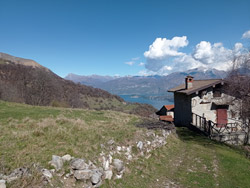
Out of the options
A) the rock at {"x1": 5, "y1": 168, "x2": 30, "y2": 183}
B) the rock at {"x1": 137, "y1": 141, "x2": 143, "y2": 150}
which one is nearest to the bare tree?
the rock at {"x1": 137, "y1": 141, "x2": 143, "y2": 150}

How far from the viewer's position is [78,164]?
5.52 meters

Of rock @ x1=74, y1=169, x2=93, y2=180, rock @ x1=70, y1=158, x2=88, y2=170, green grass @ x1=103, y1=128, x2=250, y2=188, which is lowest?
green grass @ x1=103, y1=128, x2=250, y2=188

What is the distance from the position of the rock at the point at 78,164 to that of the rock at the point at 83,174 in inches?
5.8

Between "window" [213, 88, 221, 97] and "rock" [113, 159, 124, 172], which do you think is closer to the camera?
"rock" [113, 159, 124, 172]

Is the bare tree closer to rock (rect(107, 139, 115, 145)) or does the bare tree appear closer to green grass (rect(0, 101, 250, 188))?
green grass (rect(0, 101, 250, 188))

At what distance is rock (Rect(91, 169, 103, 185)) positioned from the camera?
5.40 m

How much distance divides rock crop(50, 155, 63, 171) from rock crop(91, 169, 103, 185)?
1169 mm

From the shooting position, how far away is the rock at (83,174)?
5.26 meters

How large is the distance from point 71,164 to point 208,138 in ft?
48.6

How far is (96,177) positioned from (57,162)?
145 cm

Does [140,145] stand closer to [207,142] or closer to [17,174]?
[17,174]

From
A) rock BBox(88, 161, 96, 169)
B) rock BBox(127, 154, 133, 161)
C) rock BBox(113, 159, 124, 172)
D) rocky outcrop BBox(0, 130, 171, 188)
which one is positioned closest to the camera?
rocky outcrop BBox(0, 130, 171, 188)

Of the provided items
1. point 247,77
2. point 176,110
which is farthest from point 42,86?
point 247,77

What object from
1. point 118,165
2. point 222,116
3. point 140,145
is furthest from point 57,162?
point 222,116
